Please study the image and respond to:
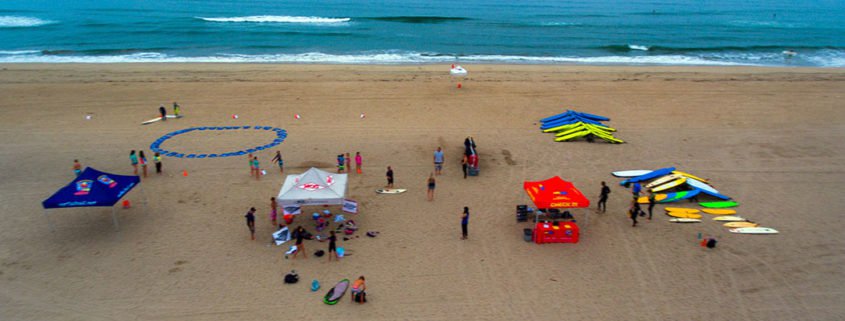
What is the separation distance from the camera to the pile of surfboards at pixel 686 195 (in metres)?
13.9

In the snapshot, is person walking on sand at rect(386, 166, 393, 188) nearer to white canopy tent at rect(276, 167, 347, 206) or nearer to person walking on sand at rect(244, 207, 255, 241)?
white canopy tent at rect(276, 167, 347, 206)

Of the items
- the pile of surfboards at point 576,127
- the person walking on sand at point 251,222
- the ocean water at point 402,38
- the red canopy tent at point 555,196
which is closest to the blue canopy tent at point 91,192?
the person walking on sand at point 251,222

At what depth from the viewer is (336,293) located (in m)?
10.7

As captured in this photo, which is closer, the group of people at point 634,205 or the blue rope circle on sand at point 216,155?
the group of people at point 634,205

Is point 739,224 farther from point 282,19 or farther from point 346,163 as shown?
point 282,19

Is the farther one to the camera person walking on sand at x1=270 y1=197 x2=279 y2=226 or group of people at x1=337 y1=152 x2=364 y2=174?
group of people at x1=337 y1=152 x2=364 y2=174

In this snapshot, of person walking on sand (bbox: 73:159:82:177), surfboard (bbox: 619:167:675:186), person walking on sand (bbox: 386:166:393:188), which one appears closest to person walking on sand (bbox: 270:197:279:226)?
person walking on sand (bbox: 386:166:393:188)

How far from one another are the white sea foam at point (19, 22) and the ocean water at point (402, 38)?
0.43 feet

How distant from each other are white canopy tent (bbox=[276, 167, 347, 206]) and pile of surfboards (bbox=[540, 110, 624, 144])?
1088 cm

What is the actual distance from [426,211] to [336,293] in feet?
15.3

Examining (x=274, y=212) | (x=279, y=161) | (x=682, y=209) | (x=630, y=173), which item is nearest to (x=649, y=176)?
(x=630, y=173)

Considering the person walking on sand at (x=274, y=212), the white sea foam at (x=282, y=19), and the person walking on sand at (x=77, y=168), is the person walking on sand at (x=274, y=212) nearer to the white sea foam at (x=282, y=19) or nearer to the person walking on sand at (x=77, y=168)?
the person walking on sand at (x=77, y=168)

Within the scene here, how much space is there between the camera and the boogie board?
10.5 m

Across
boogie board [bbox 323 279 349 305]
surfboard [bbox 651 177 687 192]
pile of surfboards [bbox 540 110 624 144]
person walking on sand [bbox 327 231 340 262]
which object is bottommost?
boogie board [bbox 323 279 349 305]
